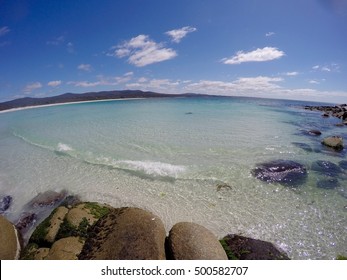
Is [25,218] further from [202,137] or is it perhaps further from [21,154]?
[202,137]

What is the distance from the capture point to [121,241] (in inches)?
190

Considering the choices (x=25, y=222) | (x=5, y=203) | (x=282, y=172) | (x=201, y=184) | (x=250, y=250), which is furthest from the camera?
(x=282, y=172)

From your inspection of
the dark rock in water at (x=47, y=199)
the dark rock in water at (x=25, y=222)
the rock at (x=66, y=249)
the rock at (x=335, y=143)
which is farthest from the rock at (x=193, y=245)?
the rock at (x=335, y=143)

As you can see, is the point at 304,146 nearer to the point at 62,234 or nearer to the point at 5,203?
the point at 62,234

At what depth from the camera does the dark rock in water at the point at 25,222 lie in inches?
308

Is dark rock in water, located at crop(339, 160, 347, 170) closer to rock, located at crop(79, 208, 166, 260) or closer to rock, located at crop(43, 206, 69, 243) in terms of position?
rock, located at crop(79, 208, 166, 260)

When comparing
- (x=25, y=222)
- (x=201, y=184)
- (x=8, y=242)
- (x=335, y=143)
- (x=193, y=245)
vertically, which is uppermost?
(x=335, y=143)

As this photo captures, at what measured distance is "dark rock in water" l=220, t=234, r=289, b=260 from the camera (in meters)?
5.47

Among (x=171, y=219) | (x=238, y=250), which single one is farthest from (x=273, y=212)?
(x=171, y=219)

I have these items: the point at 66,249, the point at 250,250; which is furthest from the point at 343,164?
the point at 66,249

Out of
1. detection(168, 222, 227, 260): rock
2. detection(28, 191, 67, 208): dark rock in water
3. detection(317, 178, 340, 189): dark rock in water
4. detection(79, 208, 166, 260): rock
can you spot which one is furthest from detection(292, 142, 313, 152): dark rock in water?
detection(28, 191, 67, 208): dark rock in water

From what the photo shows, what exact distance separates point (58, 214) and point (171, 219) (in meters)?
3.75

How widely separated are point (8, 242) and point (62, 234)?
1733mm

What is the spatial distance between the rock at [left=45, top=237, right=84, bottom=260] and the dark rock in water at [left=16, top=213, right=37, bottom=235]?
10.4 feet
